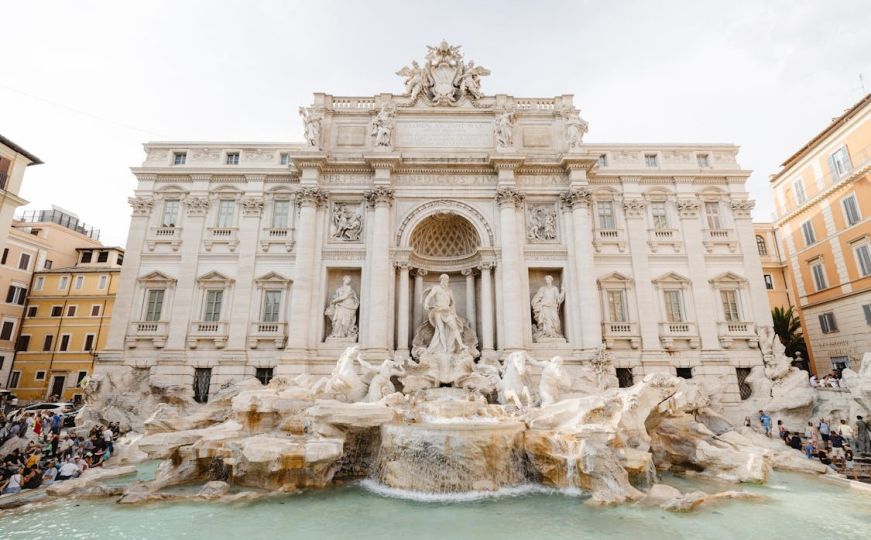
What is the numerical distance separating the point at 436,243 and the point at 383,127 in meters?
6.03

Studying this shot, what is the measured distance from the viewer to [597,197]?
20734 millimetres

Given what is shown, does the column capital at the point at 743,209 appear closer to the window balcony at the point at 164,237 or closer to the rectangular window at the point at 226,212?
the rectangular window at the point at 226,212

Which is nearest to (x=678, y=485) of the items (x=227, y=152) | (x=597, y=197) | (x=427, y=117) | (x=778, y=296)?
(x=597, y=197)

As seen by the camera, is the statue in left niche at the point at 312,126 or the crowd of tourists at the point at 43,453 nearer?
the crowd of tourists at the point at 43,453

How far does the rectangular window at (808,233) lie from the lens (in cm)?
2300

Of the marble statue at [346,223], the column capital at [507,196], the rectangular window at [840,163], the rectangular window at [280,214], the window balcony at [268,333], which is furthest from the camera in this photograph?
the rectangular window at [840,163]

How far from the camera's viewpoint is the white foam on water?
31.0ft

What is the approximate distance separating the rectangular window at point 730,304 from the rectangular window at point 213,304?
22.8 metres

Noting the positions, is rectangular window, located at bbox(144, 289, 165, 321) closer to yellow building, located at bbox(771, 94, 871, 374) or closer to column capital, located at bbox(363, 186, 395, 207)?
column capital, located at bbox(363, 186, 395, 207)

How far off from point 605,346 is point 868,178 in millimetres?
14777

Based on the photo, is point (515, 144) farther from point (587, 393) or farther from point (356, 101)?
point (587, 393)

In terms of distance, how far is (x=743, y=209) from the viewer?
67.2 ft

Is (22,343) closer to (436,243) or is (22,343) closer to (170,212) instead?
(170,212)

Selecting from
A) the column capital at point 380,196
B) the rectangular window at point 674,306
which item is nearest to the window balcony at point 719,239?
the rectangular window at point 674,306
